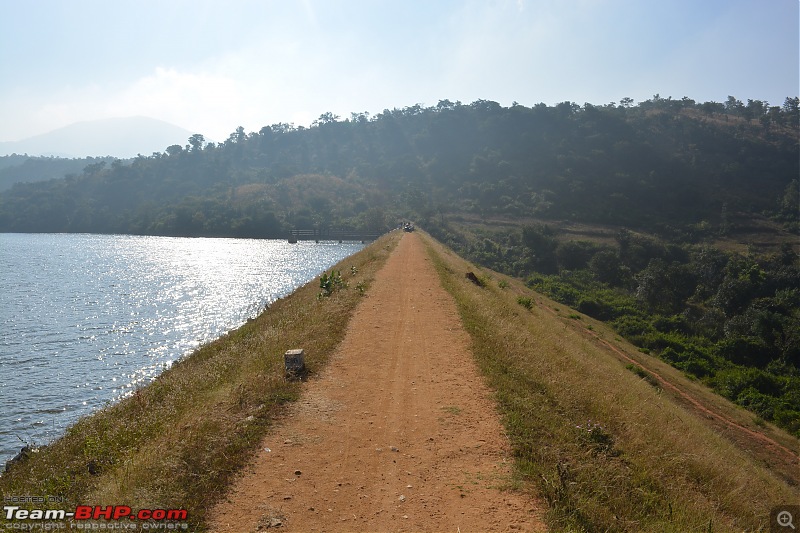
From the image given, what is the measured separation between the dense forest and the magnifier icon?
2052cm

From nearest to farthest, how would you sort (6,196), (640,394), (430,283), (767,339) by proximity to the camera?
(640,394)
(430,283)
(767,339)
(6,196)

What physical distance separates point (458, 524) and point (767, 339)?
39.7m

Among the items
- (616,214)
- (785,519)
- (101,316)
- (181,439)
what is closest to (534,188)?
(616,214)

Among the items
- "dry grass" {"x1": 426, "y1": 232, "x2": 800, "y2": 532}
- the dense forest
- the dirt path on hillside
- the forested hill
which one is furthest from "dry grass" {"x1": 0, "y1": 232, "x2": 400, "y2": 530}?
the forested hill

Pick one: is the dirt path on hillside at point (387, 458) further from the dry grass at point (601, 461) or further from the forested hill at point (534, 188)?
the forested hill at point (534, 188)

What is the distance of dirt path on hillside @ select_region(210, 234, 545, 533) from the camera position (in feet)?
23.5

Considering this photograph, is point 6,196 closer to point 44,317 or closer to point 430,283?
point 44,317

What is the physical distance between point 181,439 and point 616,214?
121731mm

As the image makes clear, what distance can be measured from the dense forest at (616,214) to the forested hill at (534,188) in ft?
2.16

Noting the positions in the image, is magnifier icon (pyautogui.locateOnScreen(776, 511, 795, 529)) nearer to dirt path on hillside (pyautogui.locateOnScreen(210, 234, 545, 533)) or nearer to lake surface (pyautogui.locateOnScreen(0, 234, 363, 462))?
dirt path on hillside (pyautogui.locateOnScreen(210, 234, 545, 533))

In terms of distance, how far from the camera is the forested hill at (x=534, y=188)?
12244cm

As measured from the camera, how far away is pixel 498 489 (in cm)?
786

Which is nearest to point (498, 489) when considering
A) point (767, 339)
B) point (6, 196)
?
point (767, 339)

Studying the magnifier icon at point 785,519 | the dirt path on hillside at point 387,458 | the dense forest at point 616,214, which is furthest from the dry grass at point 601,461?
the dense forest at point 616,214
